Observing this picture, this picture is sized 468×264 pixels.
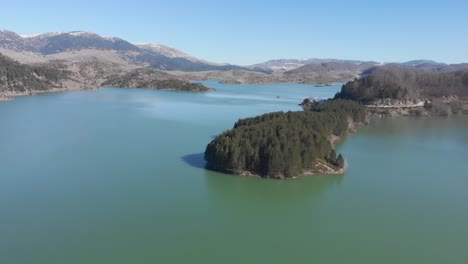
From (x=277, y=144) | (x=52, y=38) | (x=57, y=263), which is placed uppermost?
(x=52, y=38)

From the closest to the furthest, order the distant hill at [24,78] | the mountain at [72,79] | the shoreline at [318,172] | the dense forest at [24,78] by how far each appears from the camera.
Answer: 1. the shoreline at [318,172]
2. the distant hill at [24,78]
3. the dense forest at [24,78]
4. the mountain at [72,79]

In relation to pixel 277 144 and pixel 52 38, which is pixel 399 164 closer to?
pixel 277 144

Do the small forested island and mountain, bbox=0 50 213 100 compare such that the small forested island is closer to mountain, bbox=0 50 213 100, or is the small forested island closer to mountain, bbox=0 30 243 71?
mountain, bbox=0 50 213 100

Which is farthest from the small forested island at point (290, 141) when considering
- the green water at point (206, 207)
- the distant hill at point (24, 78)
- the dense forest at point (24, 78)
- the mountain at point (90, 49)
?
the mountain at point (90, 49)

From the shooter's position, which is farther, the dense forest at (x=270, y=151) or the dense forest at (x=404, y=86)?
the dense forest at (x=404, y=86)

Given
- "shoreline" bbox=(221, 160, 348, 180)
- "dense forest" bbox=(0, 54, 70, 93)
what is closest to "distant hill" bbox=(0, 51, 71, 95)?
"dense forest" bbox=(0, 54, 70, 93)

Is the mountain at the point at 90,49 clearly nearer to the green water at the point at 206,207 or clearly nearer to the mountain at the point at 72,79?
the mountain at the point at 72,79

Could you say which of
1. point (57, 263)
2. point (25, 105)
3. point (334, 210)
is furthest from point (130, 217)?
point (25, 105)
